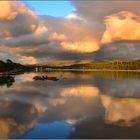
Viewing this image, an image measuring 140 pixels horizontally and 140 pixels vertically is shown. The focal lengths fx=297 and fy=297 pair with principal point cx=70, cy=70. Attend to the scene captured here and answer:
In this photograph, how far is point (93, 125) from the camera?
22797 millimetres

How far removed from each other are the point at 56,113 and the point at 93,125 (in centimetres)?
645

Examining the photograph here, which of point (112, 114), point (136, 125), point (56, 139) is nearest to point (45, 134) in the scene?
point (56, 139)

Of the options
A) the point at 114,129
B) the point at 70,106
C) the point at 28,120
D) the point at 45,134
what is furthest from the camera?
the point at 70,106

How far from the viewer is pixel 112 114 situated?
1094 inches

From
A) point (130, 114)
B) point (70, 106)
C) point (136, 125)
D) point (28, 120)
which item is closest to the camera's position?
point (136, 125)

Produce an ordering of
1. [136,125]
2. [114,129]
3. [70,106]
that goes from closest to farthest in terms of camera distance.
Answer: [114,129] → [136,125] → [70,106]

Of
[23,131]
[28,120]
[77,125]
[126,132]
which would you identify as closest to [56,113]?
[28,120]

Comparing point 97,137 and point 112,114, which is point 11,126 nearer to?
point 97,137

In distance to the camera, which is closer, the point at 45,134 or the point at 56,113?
the point at 45,134

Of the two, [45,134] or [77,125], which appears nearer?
Result: [45,134]

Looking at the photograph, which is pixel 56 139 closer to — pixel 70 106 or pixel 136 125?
pixel 136 125

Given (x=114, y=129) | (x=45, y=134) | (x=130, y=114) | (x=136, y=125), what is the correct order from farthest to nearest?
(x=130, y=114) → (x=136, y=125) → (x=114, y=129) → (x=45, y=134)

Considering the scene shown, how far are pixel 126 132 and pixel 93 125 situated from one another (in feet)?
10.3

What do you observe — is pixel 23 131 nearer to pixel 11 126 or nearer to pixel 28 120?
pixel 11 126
